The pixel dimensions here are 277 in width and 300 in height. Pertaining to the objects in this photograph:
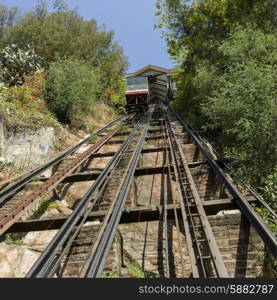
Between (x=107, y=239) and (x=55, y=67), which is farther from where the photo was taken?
(x=55, y=67)

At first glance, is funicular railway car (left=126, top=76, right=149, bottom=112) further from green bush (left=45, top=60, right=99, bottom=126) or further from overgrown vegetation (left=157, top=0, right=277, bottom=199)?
green bush (left=45, top=60, right=99, bottom=126)

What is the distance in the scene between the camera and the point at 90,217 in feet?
12.6

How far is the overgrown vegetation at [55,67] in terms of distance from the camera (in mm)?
10031

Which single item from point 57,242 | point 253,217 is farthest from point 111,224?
point 253,217

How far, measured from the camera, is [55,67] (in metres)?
12.4

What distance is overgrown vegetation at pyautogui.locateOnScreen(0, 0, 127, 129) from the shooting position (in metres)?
10.0

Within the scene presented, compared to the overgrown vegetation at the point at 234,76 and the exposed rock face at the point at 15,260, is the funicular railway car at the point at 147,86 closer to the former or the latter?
the overgrown vegetation at the point at 234,76

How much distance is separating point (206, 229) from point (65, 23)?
18591 millimetres

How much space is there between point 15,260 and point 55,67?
10.5 m

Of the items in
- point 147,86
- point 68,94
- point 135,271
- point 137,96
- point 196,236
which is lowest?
point 135,271

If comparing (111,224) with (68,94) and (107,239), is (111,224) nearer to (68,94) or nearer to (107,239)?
(107,239)

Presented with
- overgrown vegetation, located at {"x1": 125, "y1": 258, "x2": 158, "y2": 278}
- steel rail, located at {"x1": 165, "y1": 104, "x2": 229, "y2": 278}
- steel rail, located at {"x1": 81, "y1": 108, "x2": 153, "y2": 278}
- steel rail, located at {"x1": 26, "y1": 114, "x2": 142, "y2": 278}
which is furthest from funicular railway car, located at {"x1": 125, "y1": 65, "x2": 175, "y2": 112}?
overgrown vegetation, located at {"x1": 125, "y1": 258, "x2": 158, "y2": 278}

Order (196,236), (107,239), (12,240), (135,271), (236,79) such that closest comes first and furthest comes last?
(107,239) → (196,236) → (135,271) → (12,240) → (236,79)

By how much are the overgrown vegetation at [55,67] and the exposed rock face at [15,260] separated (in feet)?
16.6
